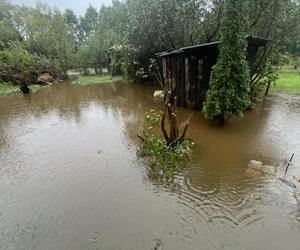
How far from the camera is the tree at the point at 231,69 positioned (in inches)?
296

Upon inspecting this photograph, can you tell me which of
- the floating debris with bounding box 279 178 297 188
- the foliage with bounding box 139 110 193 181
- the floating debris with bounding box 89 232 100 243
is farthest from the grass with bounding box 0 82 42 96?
the floating debris with bounding box 279 178 297 188

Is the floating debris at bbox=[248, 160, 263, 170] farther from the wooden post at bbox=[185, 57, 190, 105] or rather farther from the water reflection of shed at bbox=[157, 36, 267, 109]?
the wooden post at bbox=[185, 57, 190, 105]

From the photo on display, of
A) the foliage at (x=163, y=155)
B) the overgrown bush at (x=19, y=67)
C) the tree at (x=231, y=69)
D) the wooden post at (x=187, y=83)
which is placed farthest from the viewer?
the overgrown bush at (x=19, y=67)

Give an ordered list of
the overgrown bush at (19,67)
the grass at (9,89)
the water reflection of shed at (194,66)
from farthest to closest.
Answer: the overgrown bush at (19,67), the grass at (9,89), the water reflection of shed at (194,66)

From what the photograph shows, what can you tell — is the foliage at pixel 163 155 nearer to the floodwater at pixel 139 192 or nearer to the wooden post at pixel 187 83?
the floodwater at pixel 139 192

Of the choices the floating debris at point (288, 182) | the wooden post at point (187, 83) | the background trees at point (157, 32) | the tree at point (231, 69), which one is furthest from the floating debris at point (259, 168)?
the wooden post at point (187, 83)

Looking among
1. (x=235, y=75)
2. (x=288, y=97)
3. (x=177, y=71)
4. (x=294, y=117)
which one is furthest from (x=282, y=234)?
(x=288, y=97)

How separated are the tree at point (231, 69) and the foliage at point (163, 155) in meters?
2.21

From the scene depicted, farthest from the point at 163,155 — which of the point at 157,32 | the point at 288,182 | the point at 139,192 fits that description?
the point at 157,32

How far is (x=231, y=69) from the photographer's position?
25.6ft

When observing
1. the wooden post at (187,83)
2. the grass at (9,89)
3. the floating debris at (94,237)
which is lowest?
the grass at (9,89)

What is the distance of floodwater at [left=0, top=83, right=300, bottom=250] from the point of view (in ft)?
12.5

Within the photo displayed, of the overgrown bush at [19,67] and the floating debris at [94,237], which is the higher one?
the overgrown bush at [19,67]

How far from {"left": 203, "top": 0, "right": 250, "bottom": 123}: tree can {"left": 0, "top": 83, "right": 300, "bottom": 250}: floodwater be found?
844mm
